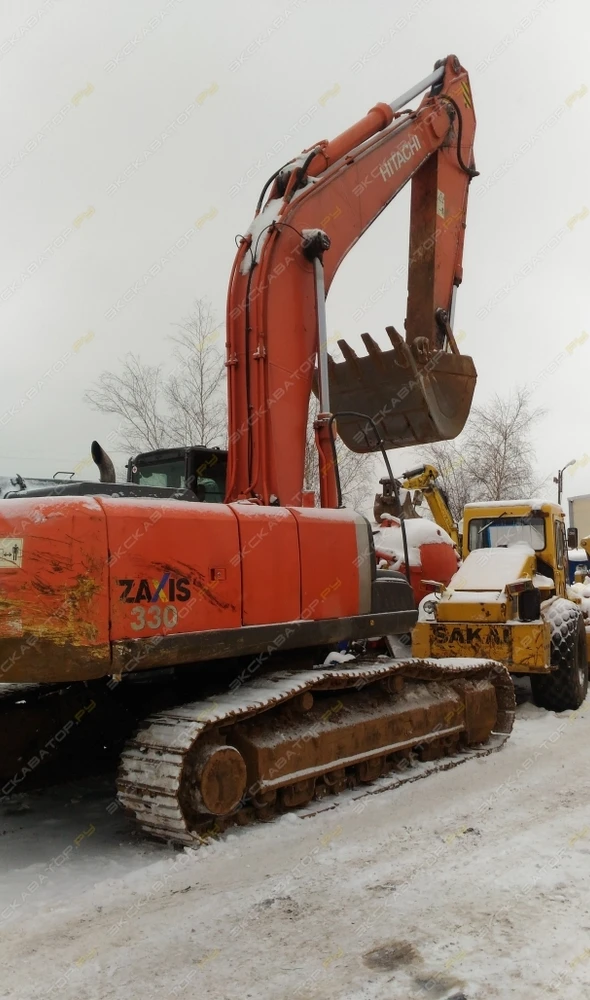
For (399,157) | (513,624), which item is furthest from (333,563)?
(399,157)

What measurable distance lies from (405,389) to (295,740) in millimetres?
3051

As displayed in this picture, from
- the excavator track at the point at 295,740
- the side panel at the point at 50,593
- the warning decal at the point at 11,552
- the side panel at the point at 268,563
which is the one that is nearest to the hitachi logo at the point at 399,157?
the side panel at the point at 268,563

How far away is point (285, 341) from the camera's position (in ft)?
19.1

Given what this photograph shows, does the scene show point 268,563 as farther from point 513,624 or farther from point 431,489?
point 431,489

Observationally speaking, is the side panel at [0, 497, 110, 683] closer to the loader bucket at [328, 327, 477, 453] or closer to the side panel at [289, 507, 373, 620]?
the side panel at [289, 507, 373, 620]

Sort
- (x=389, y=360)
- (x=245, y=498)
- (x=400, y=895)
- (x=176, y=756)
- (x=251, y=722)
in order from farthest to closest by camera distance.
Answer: (x=389, y=360) < (x=245, y=498) < (x=251, y=722) < (x=176, y=756) < (x=400, y=895)

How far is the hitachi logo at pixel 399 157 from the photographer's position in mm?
7059

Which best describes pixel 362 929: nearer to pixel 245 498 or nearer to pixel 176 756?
pixel 176 756

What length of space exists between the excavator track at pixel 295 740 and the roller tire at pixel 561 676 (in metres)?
1.82

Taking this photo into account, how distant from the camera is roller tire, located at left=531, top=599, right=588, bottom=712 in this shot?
28.5ft

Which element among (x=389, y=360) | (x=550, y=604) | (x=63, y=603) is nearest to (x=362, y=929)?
(x=63, y=603)

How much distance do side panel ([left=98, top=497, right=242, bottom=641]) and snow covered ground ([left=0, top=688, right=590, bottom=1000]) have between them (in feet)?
3.97

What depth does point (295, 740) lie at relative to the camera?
16.4 feet

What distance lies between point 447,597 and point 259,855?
4.91 metres
